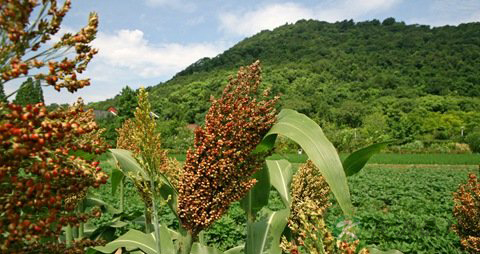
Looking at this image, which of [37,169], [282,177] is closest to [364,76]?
[282,177]

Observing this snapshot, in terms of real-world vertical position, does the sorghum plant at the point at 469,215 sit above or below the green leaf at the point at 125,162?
below

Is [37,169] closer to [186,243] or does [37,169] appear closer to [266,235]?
[186,243]

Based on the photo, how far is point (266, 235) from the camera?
2340mm

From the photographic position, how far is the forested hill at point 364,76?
68.2m

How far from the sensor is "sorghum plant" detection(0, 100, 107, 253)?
30.7 inches

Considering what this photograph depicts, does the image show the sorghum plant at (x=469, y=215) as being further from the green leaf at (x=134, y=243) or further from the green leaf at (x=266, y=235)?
the green leaf at (x=134, y=243)

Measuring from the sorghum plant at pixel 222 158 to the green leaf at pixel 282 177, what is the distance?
847mm

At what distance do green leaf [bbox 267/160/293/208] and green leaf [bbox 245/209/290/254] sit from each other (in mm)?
108

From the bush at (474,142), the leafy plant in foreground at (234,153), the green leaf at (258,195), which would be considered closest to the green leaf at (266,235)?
the green leaf at (258,195)

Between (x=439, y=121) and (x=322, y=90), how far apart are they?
30.5 m

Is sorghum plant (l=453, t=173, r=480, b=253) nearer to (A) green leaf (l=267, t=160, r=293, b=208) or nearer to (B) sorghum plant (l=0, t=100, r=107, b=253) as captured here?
(A) green leaf (l=267, t=160, r=293, b=208)

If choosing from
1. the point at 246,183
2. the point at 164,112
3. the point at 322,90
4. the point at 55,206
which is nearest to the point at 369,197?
the point at 246,183

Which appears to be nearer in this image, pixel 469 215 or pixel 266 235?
pixel 266 235

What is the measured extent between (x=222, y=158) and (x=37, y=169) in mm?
868
